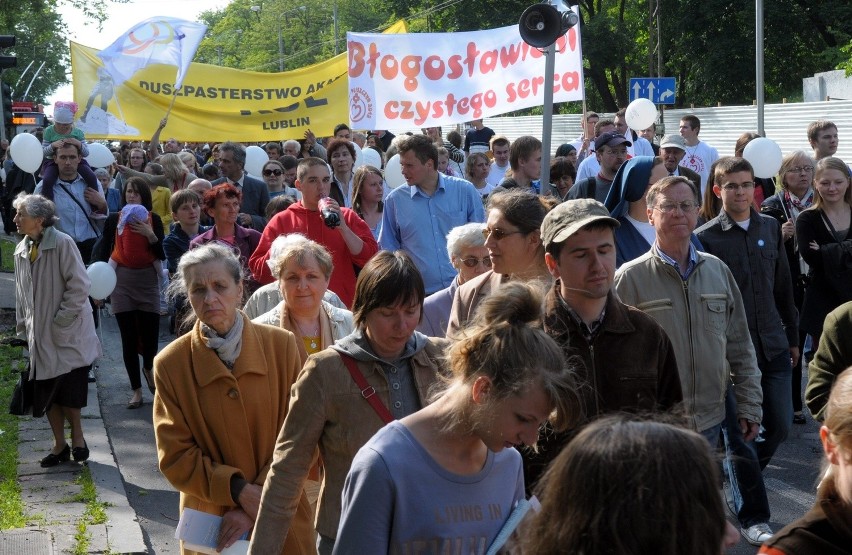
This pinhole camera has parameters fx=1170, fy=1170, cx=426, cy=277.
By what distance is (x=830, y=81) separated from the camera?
108 feet

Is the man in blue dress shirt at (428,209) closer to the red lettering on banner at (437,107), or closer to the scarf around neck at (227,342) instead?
the scarf around neck at (227,342)

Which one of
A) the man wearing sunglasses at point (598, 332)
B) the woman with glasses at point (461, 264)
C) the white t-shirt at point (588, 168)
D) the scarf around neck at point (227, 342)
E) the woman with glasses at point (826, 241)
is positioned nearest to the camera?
the man wearing sunglasses at point (598, 332)

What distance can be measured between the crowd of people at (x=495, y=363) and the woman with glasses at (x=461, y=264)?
0.03 feet

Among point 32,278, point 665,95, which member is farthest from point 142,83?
point 665,95

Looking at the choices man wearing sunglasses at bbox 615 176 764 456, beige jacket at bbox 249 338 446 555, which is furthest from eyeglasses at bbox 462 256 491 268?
beige jacket at bbox 249 338 446 555

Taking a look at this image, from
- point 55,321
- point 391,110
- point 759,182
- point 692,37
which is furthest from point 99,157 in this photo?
point 692,37

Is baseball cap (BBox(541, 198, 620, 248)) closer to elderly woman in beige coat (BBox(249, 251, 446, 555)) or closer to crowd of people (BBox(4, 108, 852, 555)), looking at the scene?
crowd of people (BBox(4, 108, 852, 555))

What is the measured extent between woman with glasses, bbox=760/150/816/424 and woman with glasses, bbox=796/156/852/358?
71cm

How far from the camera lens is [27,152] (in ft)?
45.4

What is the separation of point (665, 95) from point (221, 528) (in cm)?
2015

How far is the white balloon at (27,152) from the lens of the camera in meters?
13.8

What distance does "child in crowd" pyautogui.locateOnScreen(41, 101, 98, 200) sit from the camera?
11.4 meters

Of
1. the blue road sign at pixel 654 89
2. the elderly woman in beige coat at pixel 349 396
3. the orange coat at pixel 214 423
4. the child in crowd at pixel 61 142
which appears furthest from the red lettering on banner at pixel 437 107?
the blue road sign at pixel 654 89

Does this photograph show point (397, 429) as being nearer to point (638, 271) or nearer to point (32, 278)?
point (638, 271)
